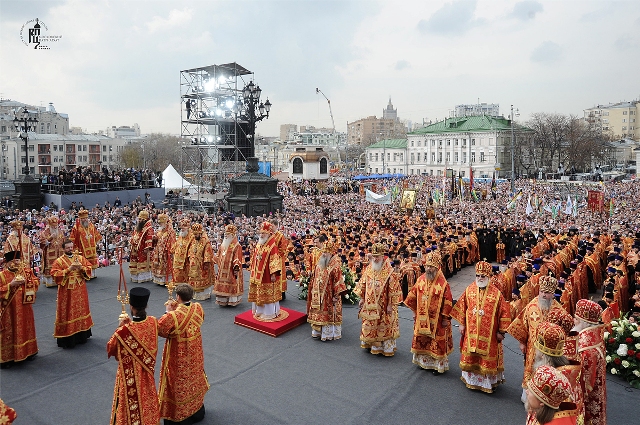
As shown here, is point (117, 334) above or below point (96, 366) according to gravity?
above

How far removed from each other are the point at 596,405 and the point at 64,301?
7473 mm

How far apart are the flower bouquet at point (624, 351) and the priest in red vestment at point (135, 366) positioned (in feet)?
21.1

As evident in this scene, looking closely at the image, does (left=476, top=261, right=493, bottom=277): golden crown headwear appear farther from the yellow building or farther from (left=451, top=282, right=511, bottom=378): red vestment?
the yellow building

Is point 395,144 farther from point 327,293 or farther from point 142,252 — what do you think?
point 327,293

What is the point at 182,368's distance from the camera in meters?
5.06

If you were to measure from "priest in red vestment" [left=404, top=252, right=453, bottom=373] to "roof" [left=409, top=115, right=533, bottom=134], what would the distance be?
6170 centimetres

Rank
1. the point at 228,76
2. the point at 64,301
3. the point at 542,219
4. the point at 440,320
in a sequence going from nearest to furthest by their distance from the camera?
1. the point at 440,320
2. the point at 64,301
3. the point at 542,219
4. the point at 228,76

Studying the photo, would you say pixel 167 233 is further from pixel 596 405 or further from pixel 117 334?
pixel 596 405

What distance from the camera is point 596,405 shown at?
4430 millimetres

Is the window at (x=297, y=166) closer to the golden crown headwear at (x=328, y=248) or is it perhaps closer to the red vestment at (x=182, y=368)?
the golden crown headwear at (x=328, y=248)

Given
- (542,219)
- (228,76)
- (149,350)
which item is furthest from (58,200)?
(542,219)

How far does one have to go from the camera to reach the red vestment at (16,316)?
20.9 feet

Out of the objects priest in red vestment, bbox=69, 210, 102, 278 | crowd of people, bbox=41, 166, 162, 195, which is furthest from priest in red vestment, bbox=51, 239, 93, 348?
crowd of people, bbox=41, 166, 162, 195

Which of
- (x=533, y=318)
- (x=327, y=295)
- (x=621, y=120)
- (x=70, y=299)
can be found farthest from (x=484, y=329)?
(x=621, y=120)
